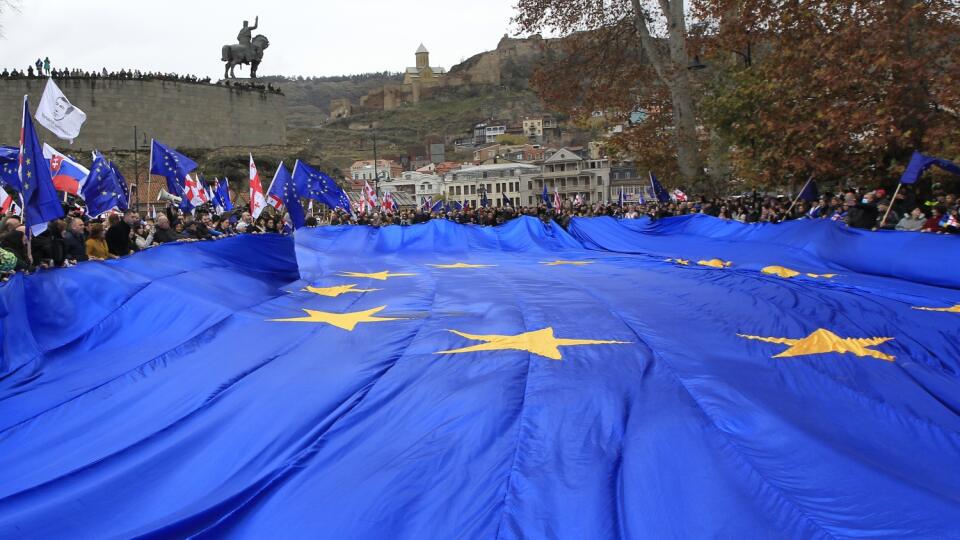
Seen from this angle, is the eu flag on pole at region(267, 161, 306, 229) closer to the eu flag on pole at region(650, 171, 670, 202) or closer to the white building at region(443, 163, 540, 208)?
the eu flag on pole at region(650, 171, 670, 202)

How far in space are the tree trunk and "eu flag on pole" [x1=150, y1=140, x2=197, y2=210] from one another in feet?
42.6

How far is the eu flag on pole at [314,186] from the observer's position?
16250 millimetres

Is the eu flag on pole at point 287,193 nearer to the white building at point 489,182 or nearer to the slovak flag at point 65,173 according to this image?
the slovak flag at point 65,173

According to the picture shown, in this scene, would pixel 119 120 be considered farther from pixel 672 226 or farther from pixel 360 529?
pixel 360 529

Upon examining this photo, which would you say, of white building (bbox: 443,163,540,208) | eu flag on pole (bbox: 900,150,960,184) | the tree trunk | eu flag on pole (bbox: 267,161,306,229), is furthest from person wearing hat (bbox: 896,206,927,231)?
white building (bbox: 443,163,540,208)

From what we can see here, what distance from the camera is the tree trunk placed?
21.1 metres

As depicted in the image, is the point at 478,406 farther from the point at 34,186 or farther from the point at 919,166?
the point at 919,166

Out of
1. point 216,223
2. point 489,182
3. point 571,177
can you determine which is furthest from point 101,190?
point 489,182

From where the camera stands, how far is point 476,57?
185 meters

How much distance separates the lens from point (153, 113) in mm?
58281

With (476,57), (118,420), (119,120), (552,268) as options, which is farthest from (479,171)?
(118,420)

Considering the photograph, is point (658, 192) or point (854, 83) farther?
point (658, 192)

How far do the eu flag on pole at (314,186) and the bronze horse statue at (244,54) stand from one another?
5707cm

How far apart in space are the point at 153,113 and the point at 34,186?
55.3 m
